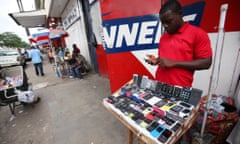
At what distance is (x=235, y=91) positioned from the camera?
1558 millimetres

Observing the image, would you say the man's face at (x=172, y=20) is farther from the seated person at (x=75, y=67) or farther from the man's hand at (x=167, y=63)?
the seated person at (x=75, y=67)

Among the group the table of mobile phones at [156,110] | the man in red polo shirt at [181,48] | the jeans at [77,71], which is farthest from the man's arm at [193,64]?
the jeans at [77,71]

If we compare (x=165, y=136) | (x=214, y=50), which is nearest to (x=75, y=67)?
(x=214, y=50)

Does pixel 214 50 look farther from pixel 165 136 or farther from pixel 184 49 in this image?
pixel 165 136

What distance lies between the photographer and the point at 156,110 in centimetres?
84

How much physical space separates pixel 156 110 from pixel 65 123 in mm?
2023

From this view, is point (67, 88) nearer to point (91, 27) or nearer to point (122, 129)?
point (91, 27)

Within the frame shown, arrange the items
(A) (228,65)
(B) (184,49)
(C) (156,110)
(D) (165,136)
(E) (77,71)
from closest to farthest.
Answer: (D) (165,136) → (C) (156,110) → (B) (184,49) → (A) (228,65) → (E) (77,71)

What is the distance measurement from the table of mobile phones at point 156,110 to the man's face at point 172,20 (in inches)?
17.7

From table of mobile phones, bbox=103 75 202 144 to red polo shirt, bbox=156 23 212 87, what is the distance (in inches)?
5.6

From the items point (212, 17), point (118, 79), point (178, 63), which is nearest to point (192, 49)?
point (178, 63)

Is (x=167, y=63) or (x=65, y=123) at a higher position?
(x=167, y=63)

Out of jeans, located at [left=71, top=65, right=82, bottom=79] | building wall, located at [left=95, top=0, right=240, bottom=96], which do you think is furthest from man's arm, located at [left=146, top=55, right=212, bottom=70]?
jeans, located at [left=71, top=65, right=82, bottom=79]

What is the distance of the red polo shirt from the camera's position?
34.7 inches
